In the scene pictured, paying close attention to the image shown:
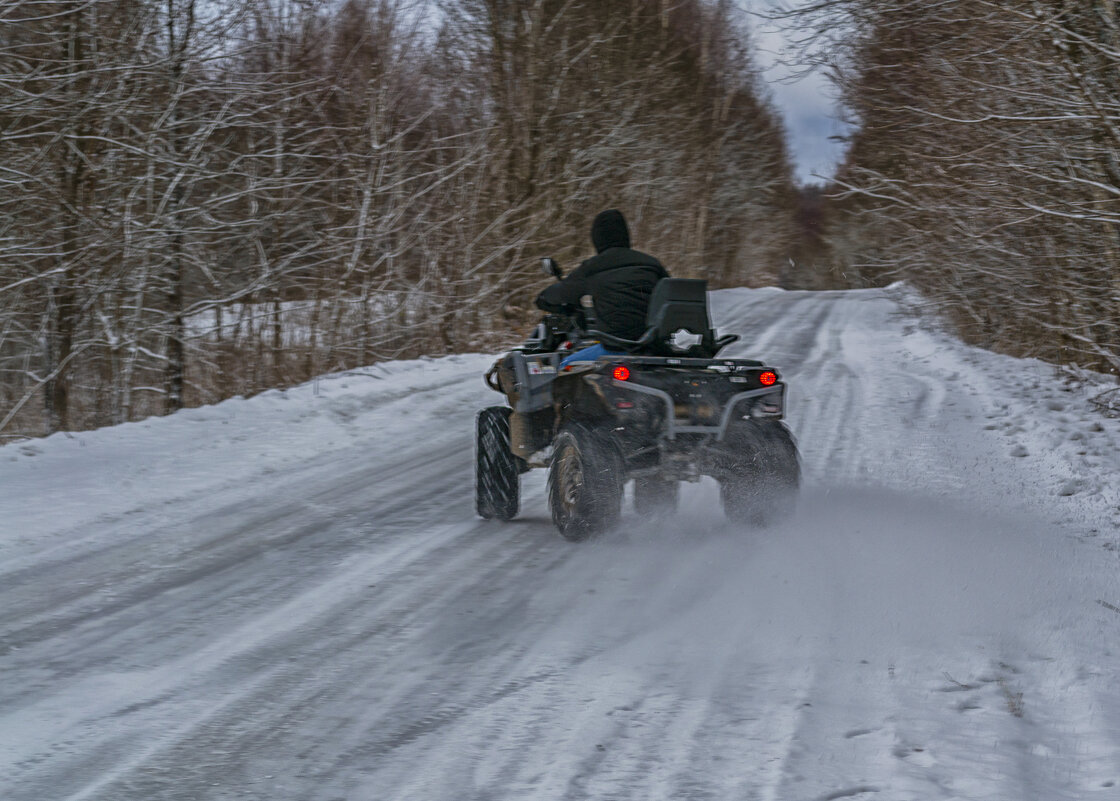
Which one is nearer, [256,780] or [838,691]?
[256,780]

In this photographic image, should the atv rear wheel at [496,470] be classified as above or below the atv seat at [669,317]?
below

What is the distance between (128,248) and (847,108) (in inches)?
302

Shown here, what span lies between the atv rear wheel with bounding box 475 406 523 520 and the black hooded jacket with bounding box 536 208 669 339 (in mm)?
912

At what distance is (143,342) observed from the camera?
11898 millimetres

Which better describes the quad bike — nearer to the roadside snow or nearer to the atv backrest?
the atv backrest

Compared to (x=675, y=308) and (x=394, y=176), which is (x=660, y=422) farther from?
(x=394, y=176)

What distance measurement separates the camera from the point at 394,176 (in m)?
14.7

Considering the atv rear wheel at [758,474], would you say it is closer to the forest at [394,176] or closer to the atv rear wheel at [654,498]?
the atv rear wheel at [654,498]

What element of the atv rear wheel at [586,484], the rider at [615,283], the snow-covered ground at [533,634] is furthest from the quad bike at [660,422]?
the snow-covered ground at [533,634]

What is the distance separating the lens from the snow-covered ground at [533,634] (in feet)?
10.3

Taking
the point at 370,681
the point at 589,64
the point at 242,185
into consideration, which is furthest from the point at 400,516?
the point at 589,64

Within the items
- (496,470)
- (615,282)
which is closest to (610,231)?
(615,282)

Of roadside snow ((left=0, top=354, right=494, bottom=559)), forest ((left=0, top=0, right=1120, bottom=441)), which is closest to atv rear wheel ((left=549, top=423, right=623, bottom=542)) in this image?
roadside snow ((left=0, top=354, right=494, bottom=559))

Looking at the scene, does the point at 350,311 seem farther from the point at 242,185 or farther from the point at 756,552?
the point at 756,552
